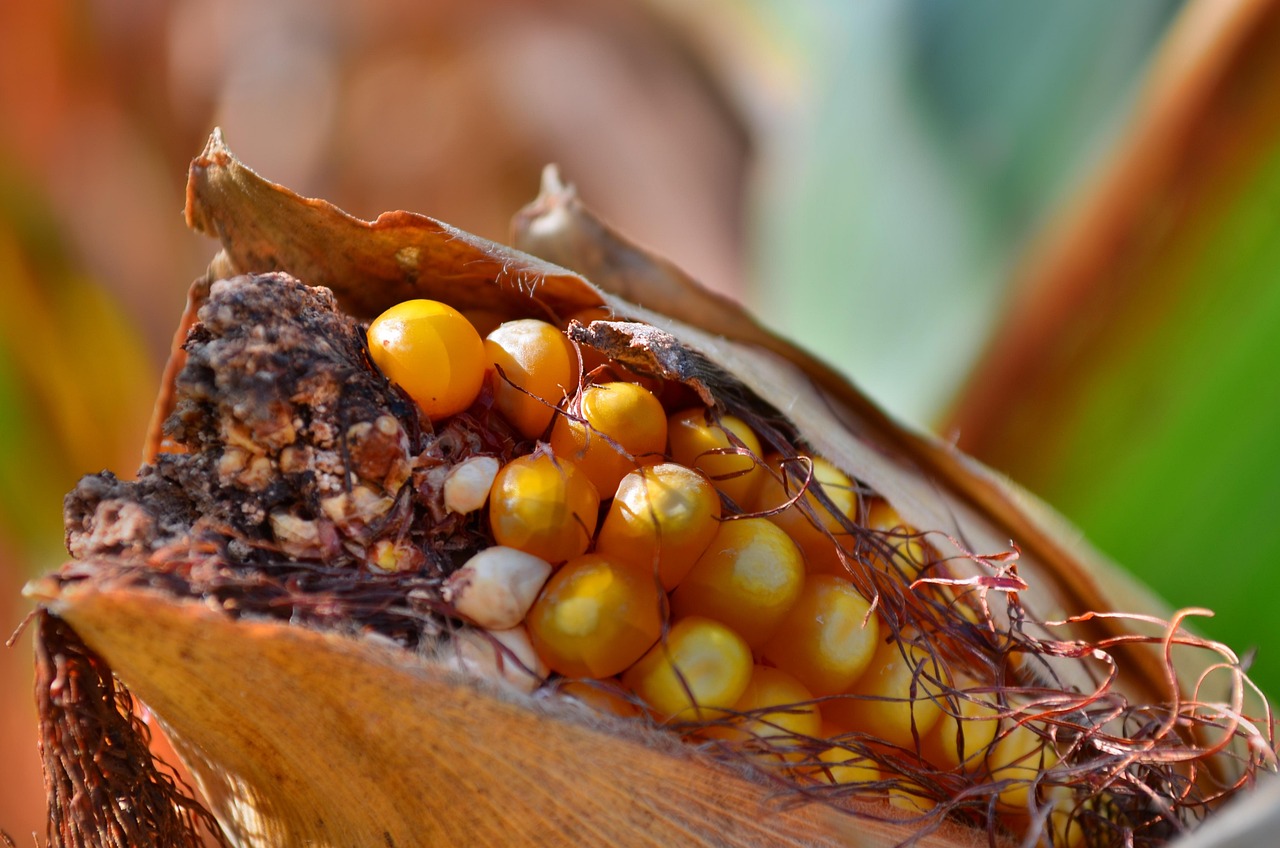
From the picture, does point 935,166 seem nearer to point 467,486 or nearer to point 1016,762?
point 1016,762

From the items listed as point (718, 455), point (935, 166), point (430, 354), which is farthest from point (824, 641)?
point (935, 166)

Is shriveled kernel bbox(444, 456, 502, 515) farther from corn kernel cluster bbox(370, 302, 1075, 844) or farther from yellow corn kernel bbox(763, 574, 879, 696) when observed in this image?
yellow corn kernel bbox(763, 574, 879, 696)

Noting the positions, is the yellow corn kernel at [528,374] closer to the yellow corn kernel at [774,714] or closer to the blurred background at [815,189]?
the yellow corn kernel at [774,714]

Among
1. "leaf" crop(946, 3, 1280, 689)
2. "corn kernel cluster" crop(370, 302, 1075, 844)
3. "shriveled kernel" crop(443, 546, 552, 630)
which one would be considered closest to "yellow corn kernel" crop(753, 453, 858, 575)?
"corn kernel cluster" crop(370, 302, 1075, 844)

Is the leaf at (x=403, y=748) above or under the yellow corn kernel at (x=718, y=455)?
under

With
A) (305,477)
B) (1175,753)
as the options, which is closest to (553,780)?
(305,477)

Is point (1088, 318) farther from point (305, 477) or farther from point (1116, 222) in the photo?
point (305, 477)

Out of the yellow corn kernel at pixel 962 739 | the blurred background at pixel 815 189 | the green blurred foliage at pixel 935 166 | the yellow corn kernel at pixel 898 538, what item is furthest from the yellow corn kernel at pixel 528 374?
the green blurred foliage at pixel 935 166
